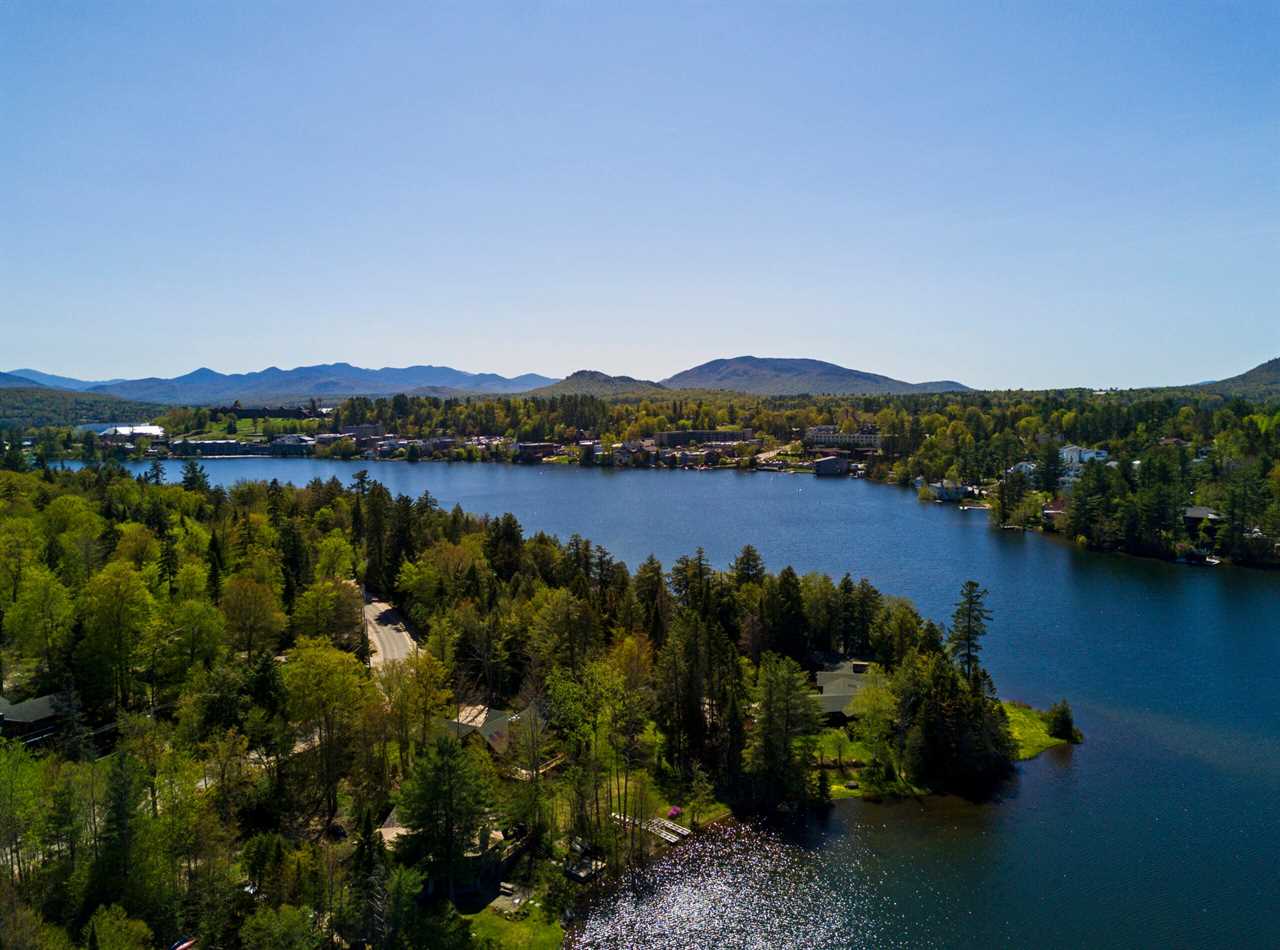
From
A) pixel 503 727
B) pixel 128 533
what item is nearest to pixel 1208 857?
pixel 503 727

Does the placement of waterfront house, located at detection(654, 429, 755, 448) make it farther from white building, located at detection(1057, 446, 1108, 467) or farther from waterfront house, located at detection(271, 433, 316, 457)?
waterfront house, located at detection(271, 433, 316, 457)

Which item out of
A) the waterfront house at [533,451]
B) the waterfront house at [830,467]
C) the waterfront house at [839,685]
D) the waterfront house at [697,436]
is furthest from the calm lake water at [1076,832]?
the waterfront house at [697,436]

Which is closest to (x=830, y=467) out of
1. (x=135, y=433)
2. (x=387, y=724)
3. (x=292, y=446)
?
(x=387, y=724)

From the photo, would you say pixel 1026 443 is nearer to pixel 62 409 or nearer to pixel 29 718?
pixel 29 718

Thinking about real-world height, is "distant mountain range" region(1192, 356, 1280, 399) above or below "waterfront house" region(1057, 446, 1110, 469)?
above

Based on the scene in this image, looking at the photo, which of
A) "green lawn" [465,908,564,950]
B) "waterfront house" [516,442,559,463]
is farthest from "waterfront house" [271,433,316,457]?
"green lawn" [465,908,564,950]

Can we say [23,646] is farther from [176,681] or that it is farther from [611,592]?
[611,592]
